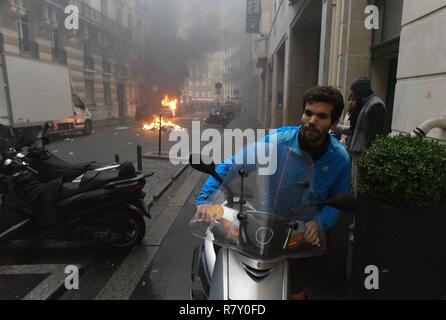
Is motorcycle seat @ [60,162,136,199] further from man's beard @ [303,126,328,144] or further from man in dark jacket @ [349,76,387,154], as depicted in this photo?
man in dark jacket @ [349,76,387,154]

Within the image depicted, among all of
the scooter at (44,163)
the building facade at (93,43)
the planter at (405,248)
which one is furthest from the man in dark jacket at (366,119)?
the building facade at (93,43)

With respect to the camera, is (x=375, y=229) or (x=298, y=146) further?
(x=375, y=229)

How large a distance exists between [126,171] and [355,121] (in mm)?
2842

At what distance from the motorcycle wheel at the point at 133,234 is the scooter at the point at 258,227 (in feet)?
7.00

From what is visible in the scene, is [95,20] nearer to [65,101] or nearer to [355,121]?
[65,101]

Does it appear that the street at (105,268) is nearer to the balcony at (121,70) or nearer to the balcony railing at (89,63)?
the balcony railing at (89,63)

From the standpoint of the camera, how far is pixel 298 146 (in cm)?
222

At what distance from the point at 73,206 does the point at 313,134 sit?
2.74m

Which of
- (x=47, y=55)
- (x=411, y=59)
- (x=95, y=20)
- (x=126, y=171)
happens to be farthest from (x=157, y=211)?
(x=95, y=20)

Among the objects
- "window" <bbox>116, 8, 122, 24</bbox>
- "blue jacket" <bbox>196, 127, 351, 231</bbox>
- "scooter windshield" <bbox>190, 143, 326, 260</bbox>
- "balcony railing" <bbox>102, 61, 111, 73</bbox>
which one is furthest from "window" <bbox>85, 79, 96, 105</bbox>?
"scooter windshield" <bbox>190, 143, 326, 260</bbox>

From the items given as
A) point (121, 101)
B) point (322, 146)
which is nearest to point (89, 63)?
point (121, 101)

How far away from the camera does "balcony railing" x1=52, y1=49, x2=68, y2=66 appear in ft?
76.8

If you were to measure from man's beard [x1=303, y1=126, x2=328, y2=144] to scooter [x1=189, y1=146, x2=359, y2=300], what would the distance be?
10.9 inches

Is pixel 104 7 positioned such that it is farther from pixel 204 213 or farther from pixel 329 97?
pixel 204 213
